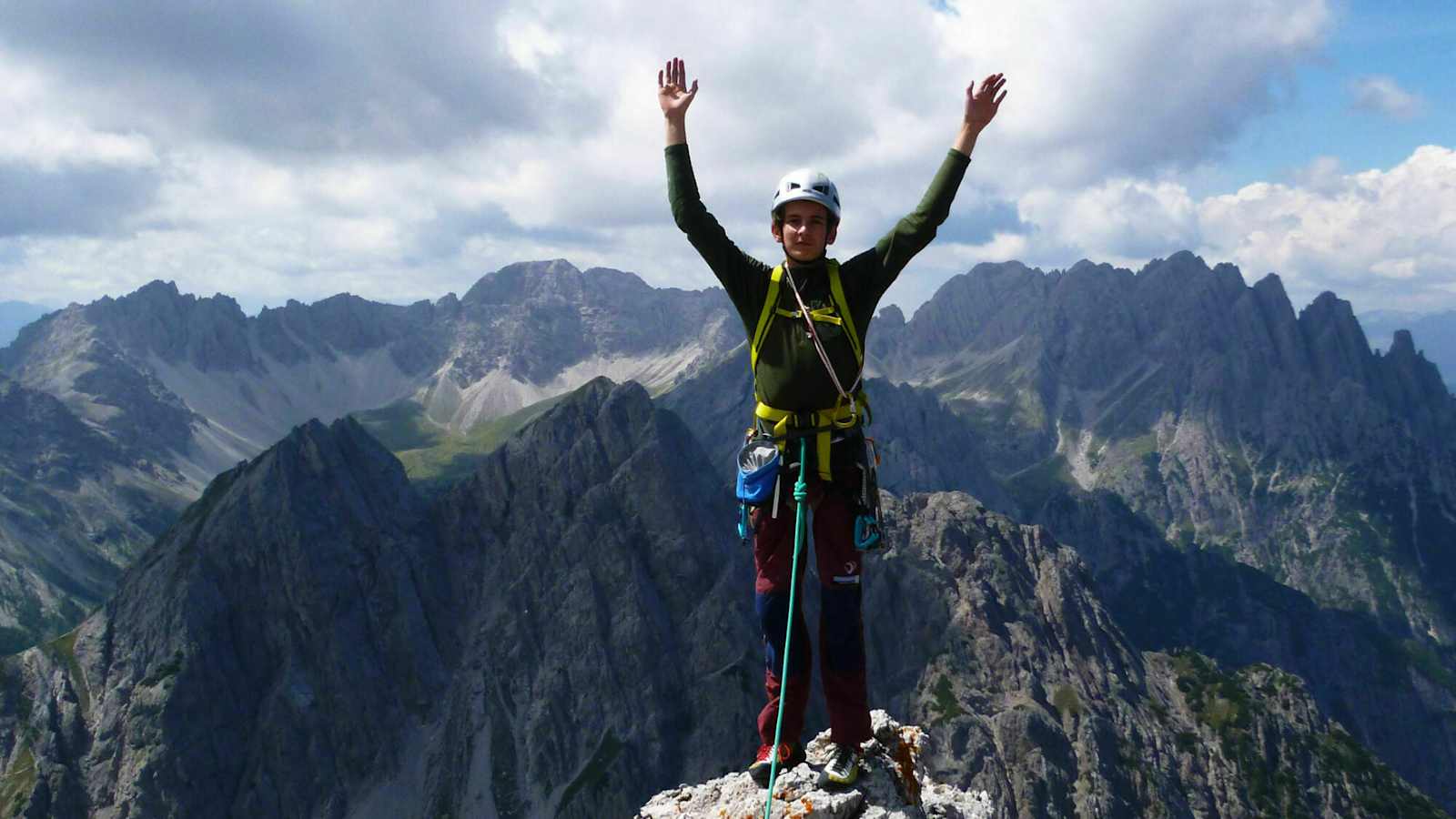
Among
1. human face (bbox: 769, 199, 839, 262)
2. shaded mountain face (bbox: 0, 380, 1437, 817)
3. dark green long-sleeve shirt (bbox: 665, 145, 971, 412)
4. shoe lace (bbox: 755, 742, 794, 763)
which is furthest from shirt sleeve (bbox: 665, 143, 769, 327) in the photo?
shaded mountain face (bbox: 0, 380, 1437, 817)

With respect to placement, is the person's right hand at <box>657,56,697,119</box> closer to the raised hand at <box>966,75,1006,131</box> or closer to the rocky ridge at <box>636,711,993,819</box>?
the raised hand at <box>966,75,1006,131</box>

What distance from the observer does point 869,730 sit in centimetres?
1223

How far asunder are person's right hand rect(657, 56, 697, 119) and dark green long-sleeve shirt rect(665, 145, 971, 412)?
1.48ft

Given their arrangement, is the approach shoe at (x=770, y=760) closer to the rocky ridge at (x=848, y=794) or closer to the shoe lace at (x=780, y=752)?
the shoe lace at (x=780, y=752)

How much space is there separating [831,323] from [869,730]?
5.30 meters

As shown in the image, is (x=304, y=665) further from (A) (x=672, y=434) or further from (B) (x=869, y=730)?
(B) (x=869, y=730)

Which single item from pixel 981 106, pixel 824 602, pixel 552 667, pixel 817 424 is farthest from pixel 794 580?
pixel 552 667

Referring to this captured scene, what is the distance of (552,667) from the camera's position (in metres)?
155

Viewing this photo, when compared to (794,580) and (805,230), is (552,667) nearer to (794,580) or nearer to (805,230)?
(794,580)

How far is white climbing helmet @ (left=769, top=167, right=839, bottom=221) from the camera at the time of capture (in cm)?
1116

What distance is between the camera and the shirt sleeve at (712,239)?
11.5 metres

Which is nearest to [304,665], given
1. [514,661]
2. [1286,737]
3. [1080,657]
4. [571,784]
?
[514,661]

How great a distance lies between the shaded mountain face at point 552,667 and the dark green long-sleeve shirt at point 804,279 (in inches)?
5428

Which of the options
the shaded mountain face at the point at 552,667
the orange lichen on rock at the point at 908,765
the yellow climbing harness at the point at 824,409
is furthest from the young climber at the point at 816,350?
the shaded mountain face at the point at 552,667
